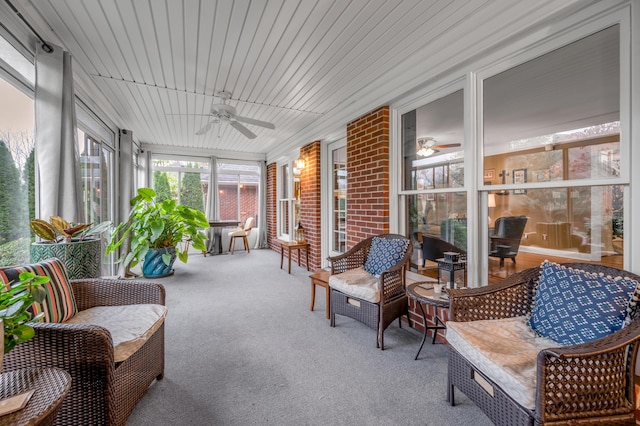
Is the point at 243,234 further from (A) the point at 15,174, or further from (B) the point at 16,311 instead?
(B) the point at 16,311

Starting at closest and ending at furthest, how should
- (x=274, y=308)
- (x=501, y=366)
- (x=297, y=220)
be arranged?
(x=501, y=366)
(x=274, y=308)
(x=297, y=220)

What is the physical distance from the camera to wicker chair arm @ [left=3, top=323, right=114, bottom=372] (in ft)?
3.93

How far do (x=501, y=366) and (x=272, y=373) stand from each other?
147 cm

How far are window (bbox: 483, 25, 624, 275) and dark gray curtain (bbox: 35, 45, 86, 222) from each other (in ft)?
11.0

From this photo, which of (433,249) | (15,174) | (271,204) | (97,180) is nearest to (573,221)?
(433,249)

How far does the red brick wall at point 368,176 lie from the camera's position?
3.13 metres

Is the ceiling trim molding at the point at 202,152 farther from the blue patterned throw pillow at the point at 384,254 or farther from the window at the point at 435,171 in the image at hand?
the blue patterned throw pillow at the point at 384,254

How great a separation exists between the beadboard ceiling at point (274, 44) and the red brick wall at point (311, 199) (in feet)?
3.83

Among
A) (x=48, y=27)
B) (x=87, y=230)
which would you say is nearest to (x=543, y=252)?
(x=87, y=230)

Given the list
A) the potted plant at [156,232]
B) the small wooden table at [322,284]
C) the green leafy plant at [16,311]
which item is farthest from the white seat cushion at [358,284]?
the potted plant at [156,232]

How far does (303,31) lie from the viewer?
2168mm

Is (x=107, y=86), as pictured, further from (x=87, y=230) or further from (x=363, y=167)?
(x=363, y=167)

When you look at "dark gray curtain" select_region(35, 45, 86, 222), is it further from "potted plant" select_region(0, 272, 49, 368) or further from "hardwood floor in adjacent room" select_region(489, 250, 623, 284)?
"hardwood floor in adjacent room" select_region(489, 250, 623, 284)

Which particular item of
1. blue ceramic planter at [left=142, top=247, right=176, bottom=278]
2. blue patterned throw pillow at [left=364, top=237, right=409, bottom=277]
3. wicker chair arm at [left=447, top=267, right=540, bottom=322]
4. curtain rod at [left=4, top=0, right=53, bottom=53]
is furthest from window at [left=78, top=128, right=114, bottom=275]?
wicker chair arm at [left=447, top=267, right=540, bottom=322]
